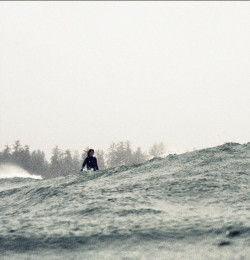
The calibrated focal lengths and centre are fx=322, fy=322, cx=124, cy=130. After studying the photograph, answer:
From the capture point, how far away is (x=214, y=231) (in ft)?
9.44

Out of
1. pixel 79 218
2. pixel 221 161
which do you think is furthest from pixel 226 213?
pixel 221 161

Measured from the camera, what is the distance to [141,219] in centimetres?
333

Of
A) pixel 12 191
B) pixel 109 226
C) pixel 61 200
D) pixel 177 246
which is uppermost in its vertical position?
pixel 12 191

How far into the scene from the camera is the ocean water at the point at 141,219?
2742mm

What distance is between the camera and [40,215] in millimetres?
3941

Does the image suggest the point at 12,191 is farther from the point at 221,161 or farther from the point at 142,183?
the point at 221,161

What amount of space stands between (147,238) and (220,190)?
159 centimetres

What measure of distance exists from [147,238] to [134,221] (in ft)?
1.23

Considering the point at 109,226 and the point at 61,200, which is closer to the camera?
the point at 109,226

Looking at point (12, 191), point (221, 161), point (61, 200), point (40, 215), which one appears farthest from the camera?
point (12, 191)

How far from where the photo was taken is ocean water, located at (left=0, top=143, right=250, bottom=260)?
2742mm

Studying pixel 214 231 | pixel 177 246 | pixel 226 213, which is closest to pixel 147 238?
pixel 177 246

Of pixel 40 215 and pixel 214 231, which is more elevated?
pixel 40 215

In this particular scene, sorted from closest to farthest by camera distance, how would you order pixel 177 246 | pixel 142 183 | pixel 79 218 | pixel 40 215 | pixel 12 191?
pixel 177 246, pixel 79 218, pixel 40 215, pixel 142 183, pixel 12 191
